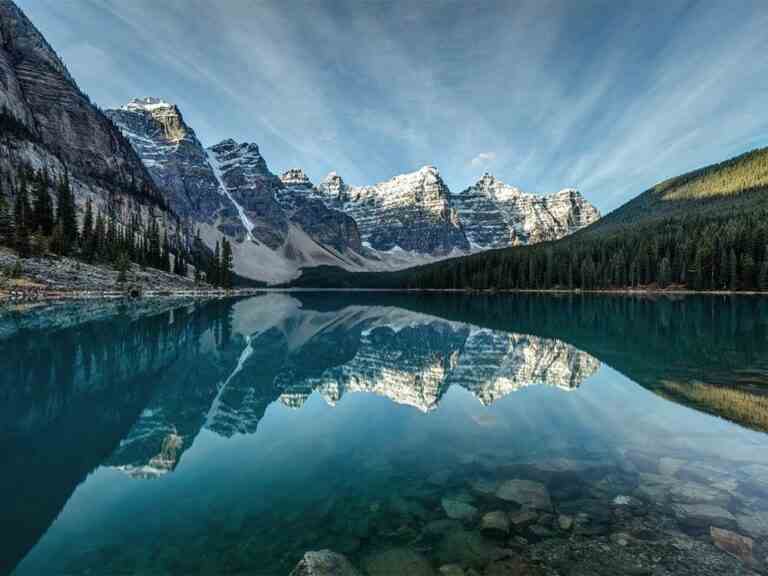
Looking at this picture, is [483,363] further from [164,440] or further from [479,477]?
[164,440]

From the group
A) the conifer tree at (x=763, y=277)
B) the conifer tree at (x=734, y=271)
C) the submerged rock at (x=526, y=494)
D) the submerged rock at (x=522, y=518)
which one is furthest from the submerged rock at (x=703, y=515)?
the conifer tree at (x=763, y=277)

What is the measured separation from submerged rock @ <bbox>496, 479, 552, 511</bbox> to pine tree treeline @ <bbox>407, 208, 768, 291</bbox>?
118 meters

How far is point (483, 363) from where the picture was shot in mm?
24906

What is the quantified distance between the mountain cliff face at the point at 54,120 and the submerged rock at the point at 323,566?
149 metres

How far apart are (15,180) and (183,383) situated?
113 meters

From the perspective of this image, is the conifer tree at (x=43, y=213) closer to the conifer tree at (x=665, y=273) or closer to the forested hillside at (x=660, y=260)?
the forested hillside at (x=660, y=260)

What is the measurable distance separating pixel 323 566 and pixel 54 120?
19924 cm

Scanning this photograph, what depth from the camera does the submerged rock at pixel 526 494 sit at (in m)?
8.58

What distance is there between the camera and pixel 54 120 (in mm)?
153375

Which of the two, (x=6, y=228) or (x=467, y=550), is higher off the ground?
(x=6, y=228)

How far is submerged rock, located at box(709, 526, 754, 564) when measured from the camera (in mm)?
6705

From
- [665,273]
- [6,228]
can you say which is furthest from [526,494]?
[665,273]

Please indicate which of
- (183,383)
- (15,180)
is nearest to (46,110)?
(15,180)

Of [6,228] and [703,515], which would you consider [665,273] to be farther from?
[6,228]
